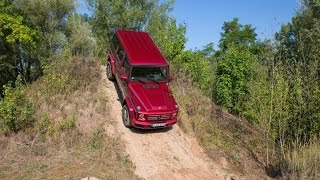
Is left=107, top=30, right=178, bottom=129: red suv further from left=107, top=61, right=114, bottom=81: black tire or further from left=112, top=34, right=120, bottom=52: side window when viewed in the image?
left=107, top=61, right=114, bottom=81: black tire

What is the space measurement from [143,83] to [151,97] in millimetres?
860

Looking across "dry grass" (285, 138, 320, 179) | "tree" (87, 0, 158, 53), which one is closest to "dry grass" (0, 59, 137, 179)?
"dry grass" (285, 138, 320, 179)

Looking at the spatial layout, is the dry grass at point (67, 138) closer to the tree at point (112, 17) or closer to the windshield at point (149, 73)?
the windshield at point (149, 73)

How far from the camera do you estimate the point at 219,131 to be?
48.0ft

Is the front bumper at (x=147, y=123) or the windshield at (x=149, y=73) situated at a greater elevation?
the windshield at (x=149, y=73)

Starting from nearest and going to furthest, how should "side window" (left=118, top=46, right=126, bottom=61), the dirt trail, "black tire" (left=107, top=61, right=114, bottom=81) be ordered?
the dirt trail, "side window" (left=118, top=46, right=126, bottom=61), "black tire" (left=107, top=61, right=114, bottom=81)

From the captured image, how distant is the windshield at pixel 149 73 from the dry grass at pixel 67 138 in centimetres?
196

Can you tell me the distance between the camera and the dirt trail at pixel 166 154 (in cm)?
1175

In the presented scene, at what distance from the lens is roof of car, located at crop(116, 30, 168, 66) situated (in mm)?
13977

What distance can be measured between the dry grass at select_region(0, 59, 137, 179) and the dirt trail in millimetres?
384

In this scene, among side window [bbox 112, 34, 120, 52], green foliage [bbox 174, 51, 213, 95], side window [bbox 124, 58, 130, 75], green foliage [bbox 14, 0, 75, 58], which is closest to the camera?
side window [bbox 124, 58, 130, 75]

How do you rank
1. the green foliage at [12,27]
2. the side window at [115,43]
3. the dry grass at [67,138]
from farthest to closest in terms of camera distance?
the green foliage at [12,27] < the side window at [115,43] < the dry grass at [67,138]

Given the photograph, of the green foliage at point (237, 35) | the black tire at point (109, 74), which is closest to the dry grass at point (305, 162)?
the black tire at point (109, 74)

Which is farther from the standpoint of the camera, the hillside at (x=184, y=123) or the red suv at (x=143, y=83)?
the red suv at (x=143, y=83)
